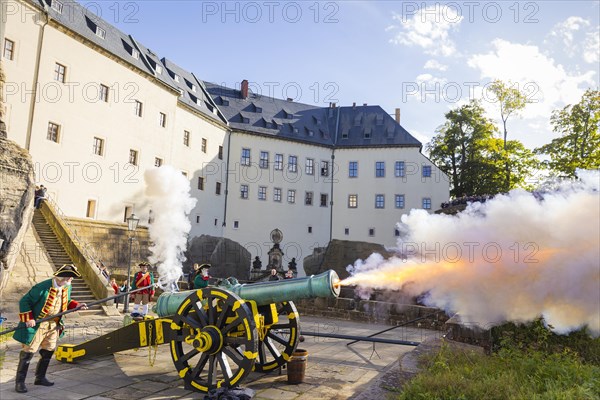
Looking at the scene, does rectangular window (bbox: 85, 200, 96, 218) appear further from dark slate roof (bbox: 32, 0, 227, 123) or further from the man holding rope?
the man holding rope

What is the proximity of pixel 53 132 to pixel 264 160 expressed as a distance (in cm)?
1868

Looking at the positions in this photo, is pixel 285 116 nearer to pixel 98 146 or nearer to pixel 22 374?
pixel 98 146

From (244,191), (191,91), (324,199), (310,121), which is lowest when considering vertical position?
(324,199)

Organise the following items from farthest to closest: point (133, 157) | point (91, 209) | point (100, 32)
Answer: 1. point (133, 157)
2. point (100, 32)
3. point (91, 209)

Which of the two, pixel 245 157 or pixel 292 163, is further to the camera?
pixel 292 163

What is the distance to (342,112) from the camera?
1757 inches

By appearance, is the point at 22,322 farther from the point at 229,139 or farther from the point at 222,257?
the point at 229,139

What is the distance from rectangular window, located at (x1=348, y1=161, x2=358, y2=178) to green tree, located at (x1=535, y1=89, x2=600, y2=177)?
1579 cm

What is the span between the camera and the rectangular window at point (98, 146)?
25.5 metres

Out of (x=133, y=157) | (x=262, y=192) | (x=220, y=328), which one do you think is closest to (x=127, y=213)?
(x=133, y=157)

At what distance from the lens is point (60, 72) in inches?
915

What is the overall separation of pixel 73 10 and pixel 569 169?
34.5 metres

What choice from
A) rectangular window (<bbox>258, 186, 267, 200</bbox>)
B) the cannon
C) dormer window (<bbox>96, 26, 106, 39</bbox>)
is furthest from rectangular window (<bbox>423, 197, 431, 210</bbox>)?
the cannon

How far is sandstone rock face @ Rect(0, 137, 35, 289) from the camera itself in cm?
1448
